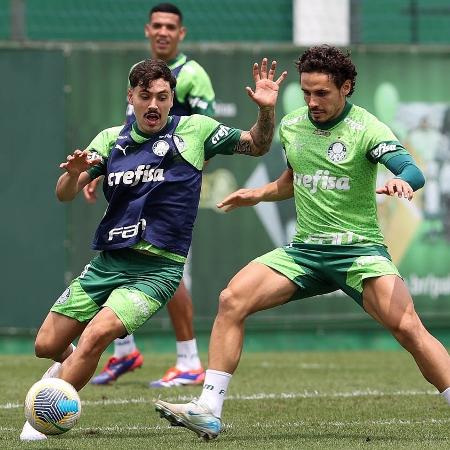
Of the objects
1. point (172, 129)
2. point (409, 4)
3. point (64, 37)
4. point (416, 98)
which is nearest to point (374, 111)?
point (416, 98)

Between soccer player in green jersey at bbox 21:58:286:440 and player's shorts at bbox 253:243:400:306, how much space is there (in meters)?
0.56

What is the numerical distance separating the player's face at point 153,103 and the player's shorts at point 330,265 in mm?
977

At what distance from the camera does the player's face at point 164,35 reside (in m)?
10.7

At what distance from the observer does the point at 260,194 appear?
7.97m

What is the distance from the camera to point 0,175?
14.2 meters

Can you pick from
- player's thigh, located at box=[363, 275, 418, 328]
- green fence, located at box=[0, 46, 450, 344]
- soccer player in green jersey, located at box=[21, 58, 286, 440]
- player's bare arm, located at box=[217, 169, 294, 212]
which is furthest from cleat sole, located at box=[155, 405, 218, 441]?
green fence, located at box=[0, 46, 450, 344]

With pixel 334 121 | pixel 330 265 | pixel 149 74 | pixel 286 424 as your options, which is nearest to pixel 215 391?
pixel 286 424

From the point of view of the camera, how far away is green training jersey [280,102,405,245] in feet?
25.3

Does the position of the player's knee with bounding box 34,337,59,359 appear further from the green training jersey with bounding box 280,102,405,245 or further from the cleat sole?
the green training jersey with bounding box 280,102,405,245

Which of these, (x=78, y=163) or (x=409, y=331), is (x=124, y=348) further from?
(x=409, y=331)

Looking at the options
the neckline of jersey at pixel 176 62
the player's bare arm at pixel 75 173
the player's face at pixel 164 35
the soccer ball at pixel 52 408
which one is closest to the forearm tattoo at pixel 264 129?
the player's bare arm at pixel 75 173

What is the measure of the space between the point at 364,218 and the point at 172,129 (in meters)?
1.21

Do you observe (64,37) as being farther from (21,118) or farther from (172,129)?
(172,129)

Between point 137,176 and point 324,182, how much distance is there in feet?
3.41
